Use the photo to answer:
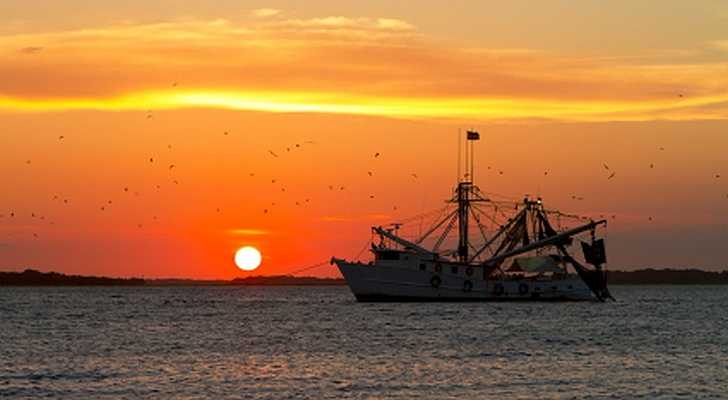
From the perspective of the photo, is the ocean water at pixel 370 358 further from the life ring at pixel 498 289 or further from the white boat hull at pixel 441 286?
the life ring at pixel 498 289

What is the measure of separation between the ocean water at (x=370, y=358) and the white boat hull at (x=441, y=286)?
2237 cm

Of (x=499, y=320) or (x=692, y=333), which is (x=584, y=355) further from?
(x=499, y=320)

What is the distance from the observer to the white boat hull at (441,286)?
133m

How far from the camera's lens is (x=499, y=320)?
107m

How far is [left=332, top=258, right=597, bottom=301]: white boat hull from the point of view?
436 ft

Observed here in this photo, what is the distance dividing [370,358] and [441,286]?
71.0 metres

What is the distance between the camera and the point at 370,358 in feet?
217

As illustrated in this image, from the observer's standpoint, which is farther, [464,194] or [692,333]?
[464,194]

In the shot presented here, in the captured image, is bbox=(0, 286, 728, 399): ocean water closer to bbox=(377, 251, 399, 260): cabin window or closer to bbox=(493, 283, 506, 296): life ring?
bbox=(377, 251, 399, 260): cabin window

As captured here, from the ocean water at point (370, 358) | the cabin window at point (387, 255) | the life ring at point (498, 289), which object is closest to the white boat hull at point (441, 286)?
the life ring at point (498, 289)

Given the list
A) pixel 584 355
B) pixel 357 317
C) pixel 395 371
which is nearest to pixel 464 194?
pixel 357 317

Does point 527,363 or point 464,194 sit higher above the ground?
point 464,194

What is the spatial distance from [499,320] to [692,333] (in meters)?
20.8

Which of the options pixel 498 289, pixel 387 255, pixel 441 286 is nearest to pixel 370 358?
pixel 387 255
